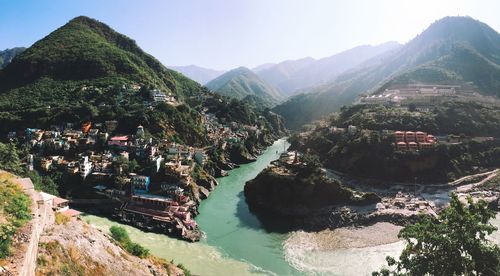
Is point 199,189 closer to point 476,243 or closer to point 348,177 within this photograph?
point 348,177

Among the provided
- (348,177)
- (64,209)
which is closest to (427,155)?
(348,177)

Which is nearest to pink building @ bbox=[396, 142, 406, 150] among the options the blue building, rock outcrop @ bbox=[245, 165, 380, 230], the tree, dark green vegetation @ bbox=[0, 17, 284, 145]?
rock outcrop @ bbox=[245, 165, 380, 230]

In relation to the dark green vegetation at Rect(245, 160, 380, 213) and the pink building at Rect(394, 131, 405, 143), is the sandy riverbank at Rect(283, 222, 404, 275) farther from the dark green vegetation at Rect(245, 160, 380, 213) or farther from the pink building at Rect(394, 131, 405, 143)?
the pink building at Rect(394, 131, 405, 143)

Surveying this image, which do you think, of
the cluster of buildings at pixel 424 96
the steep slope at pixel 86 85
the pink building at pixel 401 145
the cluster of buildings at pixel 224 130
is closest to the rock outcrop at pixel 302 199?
the pink building at pixel 401 145

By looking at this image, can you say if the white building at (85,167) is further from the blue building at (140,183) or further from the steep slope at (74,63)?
the steep slope at (74,63)

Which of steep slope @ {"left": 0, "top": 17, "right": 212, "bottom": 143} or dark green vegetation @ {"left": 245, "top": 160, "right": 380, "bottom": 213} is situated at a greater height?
steep slope @ {"left": 0, "top": 17, "right": 212, "bottom": 143}

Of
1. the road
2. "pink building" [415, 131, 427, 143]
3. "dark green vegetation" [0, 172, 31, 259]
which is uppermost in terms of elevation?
"dark green vegetation" [0, 172, 31, 259]
